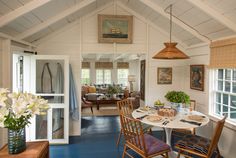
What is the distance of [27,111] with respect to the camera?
6.23 feet

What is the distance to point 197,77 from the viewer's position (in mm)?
4305

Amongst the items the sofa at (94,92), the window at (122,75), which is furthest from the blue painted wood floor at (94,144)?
the window at (122,75)

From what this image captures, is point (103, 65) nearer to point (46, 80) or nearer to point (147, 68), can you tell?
point (147, 68)

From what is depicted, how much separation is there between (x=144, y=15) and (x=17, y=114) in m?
3.64

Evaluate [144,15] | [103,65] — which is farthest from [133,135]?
[103,65]

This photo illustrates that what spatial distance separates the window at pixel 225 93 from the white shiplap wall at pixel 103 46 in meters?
1.16

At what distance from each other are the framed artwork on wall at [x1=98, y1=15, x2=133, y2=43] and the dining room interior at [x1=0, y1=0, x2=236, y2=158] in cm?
2

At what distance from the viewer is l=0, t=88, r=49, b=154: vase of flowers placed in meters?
1.81

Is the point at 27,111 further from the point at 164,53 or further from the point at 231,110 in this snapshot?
the point at 231,110

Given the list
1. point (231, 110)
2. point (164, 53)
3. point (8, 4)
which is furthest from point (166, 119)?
point (8, 4)

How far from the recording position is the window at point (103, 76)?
11.8 meters

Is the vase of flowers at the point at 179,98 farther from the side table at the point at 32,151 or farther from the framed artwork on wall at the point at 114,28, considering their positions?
the side table at the point at 32,151

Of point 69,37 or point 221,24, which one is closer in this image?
point 221,24

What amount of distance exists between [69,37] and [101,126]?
2.57 m
